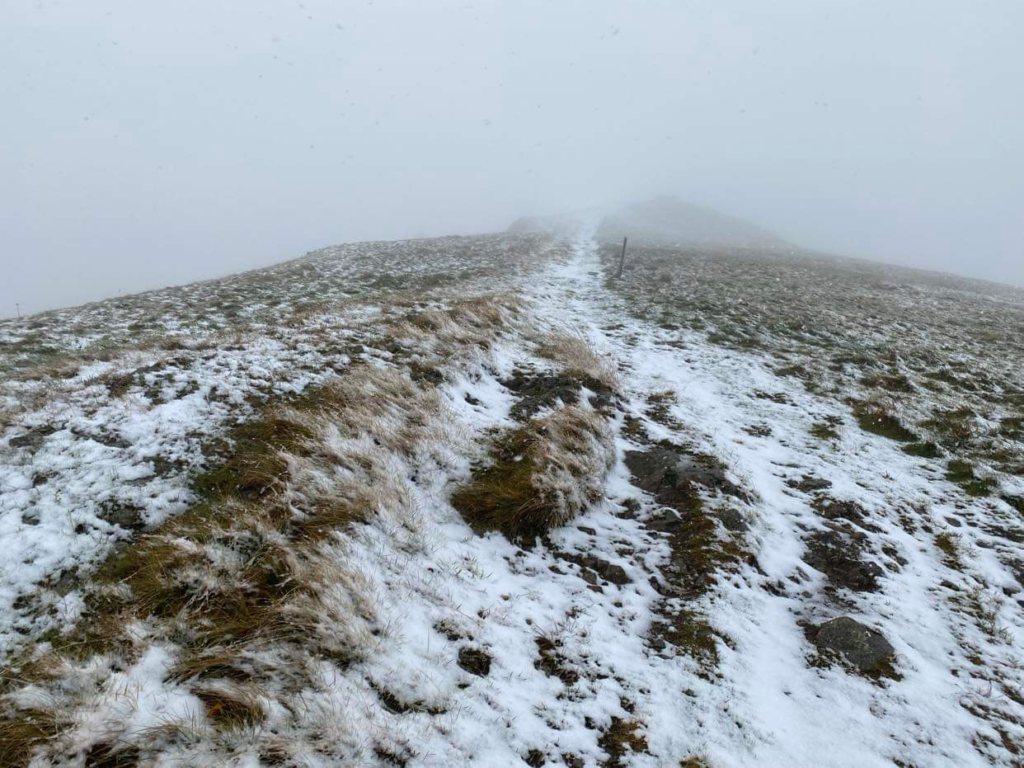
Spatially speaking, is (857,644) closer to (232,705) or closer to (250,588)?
(232,705)

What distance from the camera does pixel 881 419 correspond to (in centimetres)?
899

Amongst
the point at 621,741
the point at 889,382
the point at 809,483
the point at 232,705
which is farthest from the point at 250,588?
the point at 889,382

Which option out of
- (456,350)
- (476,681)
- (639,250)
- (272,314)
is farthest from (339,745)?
(639,250)

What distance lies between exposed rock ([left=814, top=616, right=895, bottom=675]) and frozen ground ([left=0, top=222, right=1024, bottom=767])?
2.2 inches

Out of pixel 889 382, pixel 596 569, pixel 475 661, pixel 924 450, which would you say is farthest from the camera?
pixel 889 382

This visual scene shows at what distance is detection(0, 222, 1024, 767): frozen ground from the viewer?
9.71 ft

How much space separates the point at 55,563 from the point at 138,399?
8.83ft

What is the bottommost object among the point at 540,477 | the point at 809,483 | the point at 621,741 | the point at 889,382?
the point at 621,741

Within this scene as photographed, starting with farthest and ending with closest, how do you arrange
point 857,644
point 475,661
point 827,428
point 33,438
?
point 827,428 → point 33,438 → point 857,644 → point 475,661

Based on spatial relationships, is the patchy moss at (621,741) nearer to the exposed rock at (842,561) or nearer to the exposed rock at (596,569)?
the exposed rock at (596,569)

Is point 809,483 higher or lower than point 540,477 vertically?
lower

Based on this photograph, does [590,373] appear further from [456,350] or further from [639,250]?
[639,250]

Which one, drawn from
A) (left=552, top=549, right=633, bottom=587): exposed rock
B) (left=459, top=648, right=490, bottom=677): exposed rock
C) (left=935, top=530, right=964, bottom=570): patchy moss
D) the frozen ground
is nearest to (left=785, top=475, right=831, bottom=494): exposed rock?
the frozen ground

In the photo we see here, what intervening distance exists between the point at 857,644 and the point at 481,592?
10.9ft
